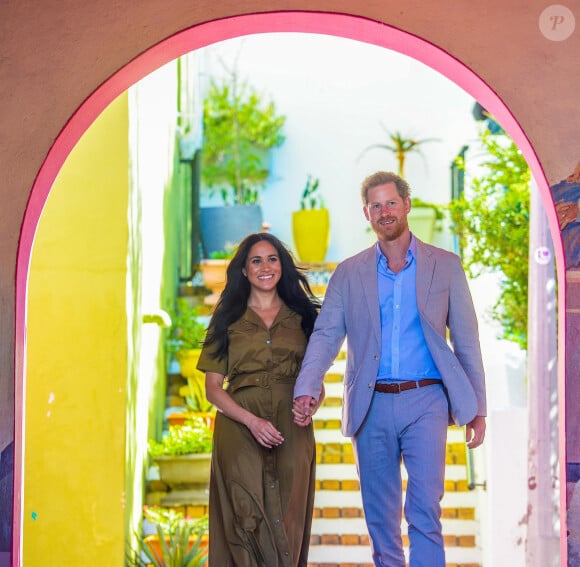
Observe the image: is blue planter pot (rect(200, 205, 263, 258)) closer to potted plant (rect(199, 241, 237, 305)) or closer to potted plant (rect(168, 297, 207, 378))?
potted plant (rect(199, 241, 237, 305))

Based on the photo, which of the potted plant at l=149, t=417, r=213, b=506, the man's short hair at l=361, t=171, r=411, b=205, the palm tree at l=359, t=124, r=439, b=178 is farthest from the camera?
the palm tree at l=359, t=124, r=439, b=178

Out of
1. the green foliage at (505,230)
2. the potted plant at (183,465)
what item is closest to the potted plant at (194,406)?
the potted plant at (183,465)

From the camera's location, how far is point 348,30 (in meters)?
4.76

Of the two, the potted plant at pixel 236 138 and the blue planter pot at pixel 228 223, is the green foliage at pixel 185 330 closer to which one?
the blue planter pot at pixel 228 223

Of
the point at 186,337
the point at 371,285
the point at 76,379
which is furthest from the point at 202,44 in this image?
the point at 186,337

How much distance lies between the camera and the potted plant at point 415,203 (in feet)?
41.0

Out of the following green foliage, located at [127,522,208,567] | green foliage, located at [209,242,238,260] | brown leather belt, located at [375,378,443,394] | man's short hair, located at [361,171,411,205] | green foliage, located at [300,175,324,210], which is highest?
green foliage, located at [300,175,324,210]

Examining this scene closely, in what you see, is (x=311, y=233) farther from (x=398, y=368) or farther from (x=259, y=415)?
(x=398, y=368)

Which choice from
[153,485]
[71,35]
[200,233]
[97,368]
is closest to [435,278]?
[71,35]

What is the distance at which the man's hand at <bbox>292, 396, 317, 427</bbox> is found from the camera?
471cm

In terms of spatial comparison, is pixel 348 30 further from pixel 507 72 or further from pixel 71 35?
pixel 71 35

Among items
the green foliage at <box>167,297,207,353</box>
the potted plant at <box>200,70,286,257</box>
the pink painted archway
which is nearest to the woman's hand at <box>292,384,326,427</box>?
the pink painted archway

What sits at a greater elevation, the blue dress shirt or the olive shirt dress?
the blue dress shirt

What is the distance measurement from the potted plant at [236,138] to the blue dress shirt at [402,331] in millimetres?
8182
